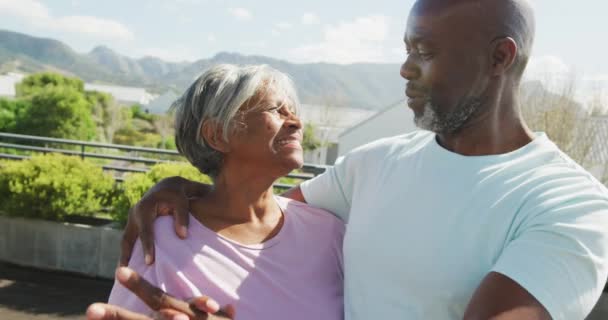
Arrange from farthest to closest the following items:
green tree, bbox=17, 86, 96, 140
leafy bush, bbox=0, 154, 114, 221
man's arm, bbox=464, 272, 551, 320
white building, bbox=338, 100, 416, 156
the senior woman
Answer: white building, bbox=338, 100, 416, 156 → green tree, bbox=17, 86, 96, 140 → leafy bush, bbox=0, 154, 114, 221 → the senior woman → man's arm, bbox=464, 272, 551, 320

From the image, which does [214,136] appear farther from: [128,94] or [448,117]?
[128,94]

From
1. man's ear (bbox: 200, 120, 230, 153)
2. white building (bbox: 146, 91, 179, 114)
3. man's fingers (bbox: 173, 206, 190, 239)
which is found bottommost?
white building (bbox: 146, 91, 179, 114)

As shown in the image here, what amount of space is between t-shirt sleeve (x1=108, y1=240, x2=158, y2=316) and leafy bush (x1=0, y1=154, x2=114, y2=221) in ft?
15.3

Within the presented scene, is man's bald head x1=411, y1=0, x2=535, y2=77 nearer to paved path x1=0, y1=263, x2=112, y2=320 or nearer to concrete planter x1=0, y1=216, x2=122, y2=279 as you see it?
paved path x1=0, y1=263, x2=112, y2=320

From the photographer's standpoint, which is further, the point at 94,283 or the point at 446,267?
the point at 94,283

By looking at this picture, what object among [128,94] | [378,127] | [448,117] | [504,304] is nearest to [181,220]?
[448,117]

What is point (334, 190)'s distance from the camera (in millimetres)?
2055

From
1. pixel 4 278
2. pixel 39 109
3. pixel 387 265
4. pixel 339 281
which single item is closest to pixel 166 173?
pixel 4 278

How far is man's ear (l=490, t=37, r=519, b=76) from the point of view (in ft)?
4.80

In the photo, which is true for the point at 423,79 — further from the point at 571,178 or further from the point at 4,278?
the point at 4,278

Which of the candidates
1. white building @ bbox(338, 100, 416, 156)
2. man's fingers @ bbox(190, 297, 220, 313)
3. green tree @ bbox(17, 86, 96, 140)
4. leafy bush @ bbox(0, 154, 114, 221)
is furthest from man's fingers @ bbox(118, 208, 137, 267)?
white building @ bbox(338, 100, 416, 156)

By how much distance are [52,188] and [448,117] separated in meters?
5.38

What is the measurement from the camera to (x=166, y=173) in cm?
590

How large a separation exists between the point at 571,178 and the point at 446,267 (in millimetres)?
331
